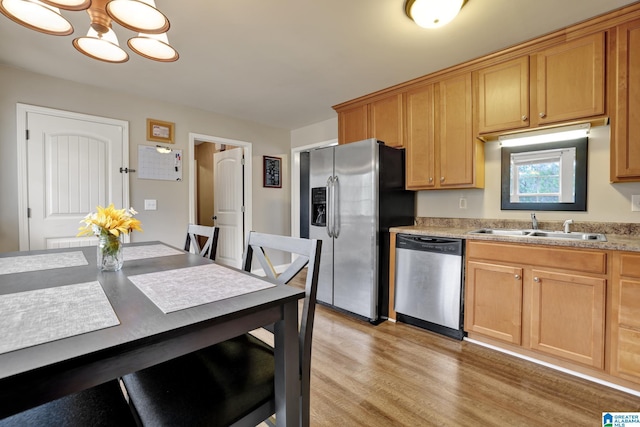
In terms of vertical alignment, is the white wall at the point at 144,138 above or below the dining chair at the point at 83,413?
above

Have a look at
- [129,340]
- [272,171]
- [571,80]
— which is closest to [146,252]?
[129,340]

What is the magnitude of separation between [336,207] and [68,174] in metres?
2.64

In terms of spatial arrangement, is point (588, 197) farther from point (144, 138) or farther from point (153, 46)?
point (144, 138)

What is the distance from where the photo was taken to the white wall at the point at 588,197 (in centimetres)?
210

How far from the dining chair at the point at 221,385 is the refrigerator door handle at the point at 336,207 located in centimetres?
166

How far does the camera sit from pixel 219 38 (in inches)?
83.1

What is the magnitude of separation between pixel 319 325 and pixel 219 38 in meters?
2.48

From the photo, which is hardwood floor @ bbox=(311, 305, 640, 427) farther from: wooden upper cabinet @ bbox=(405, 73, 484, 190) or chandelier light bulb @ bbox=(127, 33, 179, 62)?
chandelier light bulb @ bbox=(127, 33, 179, 62)

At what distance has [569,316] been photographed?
5.96 feet

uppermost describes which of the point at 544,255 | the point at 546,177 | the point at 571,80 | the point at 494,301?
the point at 571,80

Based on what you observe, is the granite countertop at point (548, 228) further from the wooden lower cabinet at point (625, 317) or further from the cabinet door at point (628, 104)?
the cabinet door at point (628, 104)

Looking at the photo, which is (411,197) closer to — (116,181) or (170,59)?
(170,59)

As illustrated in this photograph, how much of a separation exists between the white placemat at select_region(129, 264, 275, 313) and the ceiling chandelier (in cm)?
A: 107

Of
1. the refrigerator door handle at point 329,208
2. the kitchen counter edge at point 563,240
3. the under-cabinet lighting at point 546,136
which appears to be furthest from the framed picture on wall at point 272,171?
the under-cabinet lighting at point 546,136
